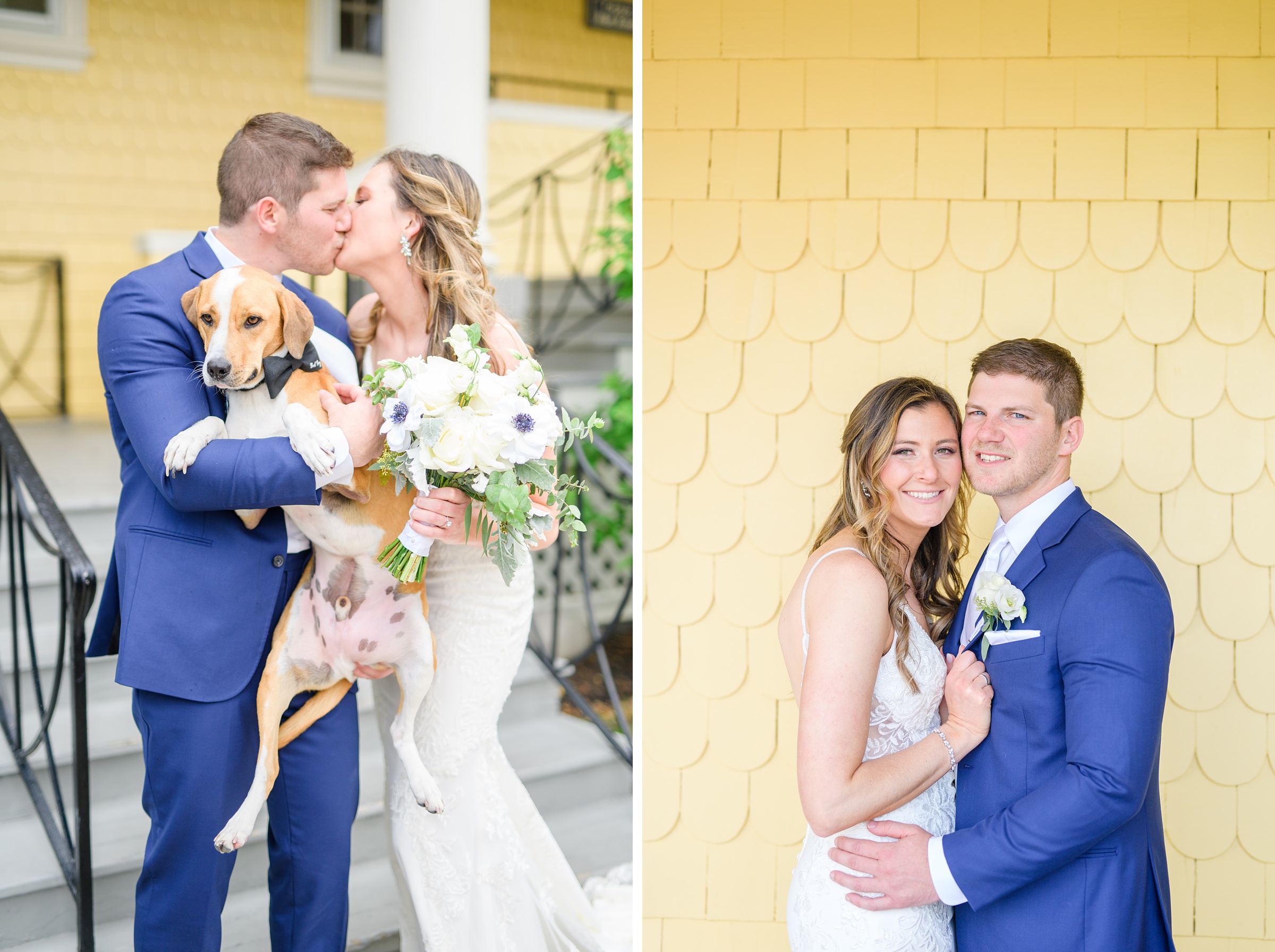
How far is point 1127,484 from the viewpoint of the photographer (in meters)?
2.82

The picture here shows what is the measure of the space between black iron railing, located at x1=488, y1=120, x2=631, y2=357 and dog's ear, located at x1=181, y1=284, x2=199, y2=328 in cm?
570

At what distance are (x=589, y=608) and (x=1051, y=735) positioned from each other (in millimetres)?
2131

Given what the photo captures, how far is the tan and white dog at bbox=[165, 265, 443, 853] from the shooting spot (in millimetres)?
1874

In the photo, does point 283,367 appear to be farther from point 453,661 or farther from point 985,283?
point 985,283

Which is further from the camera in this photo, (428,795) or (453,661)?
(453,661)

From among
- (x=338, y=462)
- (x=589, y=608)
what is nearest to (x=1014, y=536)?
(x=338, y=462)

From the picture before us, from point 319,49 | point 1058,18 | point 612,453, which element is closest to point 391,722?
point 612,453

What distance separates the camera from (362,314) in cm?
246

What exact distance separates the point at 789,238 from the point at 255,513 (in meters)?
1.70

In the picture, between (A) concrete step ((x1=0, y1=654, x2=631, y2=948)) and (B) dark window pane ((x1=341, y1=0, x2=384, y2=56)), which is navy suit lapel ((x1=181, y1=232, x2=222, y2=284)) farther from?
(B) dark window pane ((x1=341, y1=0, x2=384, y2=56))

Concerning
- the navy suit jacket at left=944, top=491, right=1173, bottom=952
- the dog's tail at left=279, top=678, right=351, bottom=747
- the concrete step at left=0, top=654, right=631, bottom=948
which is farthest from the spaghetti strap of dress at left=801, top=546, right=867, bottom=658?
the concrete step at left=0, top=654, right=631, bottom=948

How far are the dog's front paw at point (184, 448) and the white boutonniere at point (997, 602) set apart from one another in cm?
153

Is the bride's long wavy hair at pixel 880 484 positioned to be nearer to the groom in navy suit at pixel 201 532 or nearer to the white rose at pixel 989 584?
the white rose at pixel 989 584

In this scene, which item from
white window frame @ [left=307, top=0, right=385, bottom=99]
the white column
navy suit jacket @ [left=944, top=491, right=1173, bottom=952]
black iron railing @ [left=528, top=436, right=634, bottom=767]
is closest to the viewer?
navy suit jacket @ [left=944, top=491, right=1173, bottom=952]
